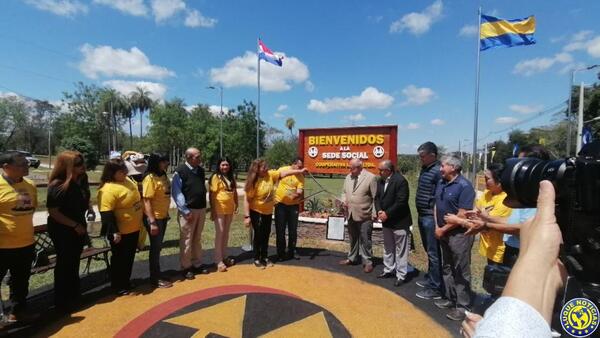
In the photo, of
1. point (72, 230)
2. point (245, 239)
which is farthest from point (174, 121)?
point (72, 230)

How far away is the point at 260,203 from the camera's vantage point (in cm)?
528

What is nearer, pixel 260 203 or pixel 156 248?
pixel 156 248

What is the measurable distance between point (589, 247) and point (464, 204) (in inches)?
111

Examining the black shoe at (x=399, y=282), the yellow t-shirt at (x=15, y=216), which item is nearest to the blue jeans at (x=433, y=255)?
the black shoe at (x=399, y=282)

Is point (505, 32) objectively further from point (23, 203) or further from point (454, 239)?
point (23, 203)

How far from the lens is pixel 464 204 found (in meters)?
3.58

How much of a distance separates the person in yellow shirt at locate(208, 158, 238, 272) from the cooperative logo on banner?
177 inches

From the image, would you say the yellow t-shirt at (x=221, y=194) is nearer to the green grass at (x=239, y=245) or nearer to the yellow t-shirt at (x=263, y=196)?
the yellow t-shirt at (x=263, y=196)

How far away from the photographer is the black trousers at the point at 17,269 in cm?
322

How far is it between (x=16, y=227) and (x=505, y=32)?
1112 centimetres

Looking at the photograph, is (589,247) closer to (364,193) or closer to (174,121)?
(364,193)

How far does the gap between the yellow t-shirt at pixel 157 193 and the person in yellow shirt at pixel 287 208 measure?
192cm

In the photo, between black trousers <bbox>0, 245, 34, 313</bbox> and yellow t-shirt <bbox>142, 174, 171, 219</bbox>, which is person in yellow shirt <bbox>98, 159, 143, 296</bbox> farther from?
black trousers <bbox>0, 245, 34, 313</bbox>

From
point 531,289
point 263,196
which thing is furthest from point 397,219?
point 531,289
